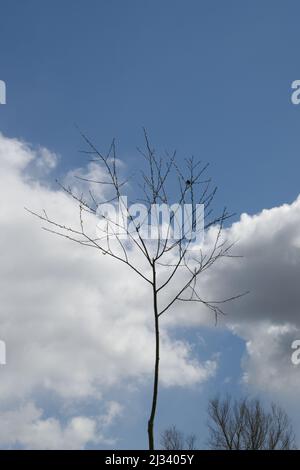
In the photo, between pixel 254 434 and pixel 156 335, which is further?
pixel 254 434
